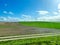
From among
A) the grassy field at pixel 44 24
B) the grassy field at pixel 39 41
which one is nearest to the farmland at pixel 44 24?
the grassy field at pixel 44 24

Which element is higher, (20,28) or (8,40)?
(20,28)

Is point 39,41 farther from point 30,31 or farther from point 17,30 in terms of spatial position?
point 17,30

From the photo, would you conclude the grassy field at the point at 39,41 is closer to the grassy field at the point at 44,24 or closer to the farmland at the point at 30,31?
the farmland at the point at 30,31

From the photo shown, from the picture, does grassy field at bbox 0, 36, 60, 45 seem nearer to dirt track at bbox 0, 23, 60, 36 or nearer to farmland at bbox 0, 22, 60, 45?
farmland at bbox 0, 22, 60, 45

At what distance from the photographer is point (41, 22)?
3514 millimetres

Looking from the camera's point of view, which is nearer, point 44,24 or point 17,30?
point 17,30

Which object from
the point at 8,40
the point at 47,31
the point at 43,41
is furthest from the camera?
the point at 47,31

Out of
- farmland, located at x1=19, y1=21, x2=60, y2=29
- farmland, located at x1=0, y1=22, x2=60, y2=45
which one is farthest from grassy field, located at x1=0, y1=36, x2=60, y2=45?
farmland, located at x1=19, y1=21, x2=60, y2=29

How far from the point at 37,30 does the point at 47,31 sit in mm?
248

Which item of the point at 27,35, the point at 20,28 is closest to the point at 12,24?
the point at 20,28

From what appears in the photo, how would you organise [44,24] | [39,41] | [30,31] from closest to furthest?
[39,41] → [30,31] → [44,24]

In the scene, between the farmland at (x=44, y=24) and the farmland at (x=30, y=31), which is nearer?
the farmland at (x=30, y=31)

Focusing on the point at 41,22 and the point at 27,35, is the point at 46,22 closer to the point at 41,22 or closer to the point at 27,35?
the point at 41,22

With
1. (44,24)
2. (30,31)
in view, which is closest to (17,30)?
(30,31)
